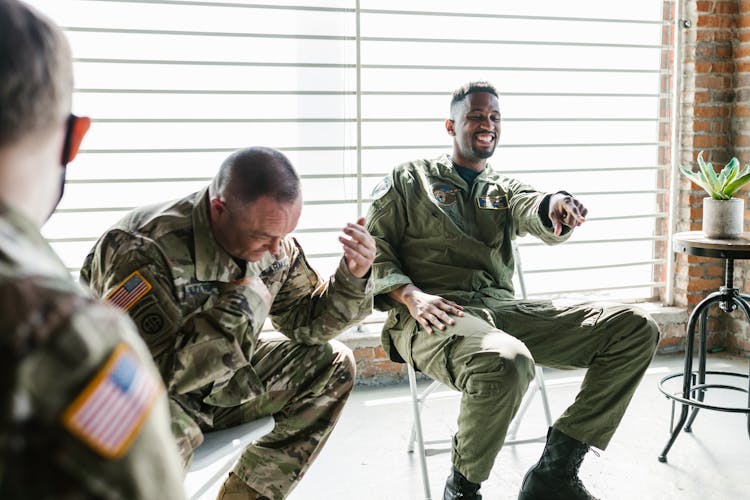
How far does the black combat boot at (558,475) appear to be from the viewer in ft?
8.64

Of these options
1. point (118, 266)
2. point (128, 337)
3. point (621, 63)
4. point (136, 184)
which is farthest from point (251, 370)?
point (621, 63)

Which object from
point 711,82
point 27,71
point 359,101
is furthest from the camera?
point 711,82

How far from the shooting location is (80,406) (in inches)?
23.5

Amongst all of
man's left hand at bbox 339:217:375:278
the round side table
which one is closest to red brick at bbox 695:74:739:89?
the round side table

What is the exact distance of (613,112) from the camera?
15.3 ft

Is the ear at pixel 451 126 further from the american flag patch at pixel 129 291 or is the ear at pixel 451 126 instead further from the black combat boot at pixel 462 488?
the american flag patch at pixel 129 291

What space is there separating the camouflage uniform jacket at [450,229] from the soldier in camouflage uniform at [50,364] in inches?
90.2

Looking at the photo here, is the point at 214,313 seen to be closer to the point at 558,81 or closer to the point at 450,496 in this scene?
the point at 450,496

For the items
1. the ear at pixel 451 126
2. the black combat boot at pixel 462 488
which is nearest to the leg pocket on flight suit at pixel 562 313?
the black combat boot at pixel 462 488

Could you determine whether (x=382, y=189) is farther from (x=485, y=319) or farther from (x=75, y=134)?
(x=75, y=134)

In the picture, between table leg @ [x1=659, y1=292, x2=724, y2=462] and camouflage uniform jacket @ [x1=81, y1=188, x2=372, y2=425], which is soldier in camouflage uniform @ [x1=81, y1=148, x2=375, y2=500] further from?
table leg @ [x1=659, y1=292, x2=724, y2=462]

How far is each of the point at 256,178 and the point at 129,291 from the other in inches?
17.6

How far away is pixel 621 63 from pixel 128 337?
453cm

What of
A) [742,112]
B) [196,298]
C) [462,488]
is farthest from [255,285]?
[742,112]
